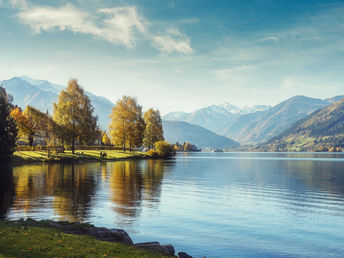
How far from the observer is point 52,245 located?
605 inches

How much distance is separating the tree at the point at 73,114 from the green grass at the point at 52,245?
8921cm

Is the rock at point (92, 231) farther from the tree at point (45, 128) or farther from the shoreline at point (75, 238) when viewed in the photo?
the tree at point (45, 128)

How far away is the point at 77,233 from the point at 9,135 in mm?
65624

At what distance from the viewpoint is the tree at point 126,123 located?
13288 centimetres

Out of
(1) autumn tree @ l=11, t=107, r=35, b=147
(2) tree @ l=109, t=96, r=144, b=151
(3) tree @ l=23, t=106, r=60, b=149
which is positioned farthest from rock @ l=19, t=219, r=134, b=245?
(2) tree @ l=109, t=96, r=144, b=151

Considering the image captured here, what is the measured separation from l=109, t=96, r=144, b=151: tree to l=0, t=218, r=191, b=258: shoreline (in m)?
114

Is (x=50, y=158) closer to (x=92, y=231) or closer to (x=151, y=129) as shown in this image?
(x=151, y=129)

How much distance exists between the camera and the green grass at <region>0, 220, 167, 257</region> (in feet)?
46.8

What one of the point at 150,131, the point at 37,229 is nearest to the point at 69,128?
the point at 150,131

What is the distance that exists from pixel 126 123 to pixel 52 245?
121m

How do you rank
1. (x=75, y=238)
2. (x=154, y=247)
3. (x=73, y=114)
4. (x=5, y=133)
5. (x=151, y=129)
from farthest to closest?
(x=151, y=129) → (x=73, y=114) → (x=5, y=133) → (x=75, y=238) → (x=154, y=247)

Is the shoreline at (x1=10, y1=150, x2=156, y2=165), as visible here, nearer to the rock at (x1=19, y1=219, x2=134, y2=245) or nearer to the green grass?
the rock at (x1=19, y1=219, x2=134, y2=245)

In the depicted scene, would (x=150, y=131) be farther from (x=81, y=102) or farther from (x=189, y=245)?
(x=189, y=245)

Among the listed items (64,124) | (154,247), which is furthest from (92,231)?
(64,124)
